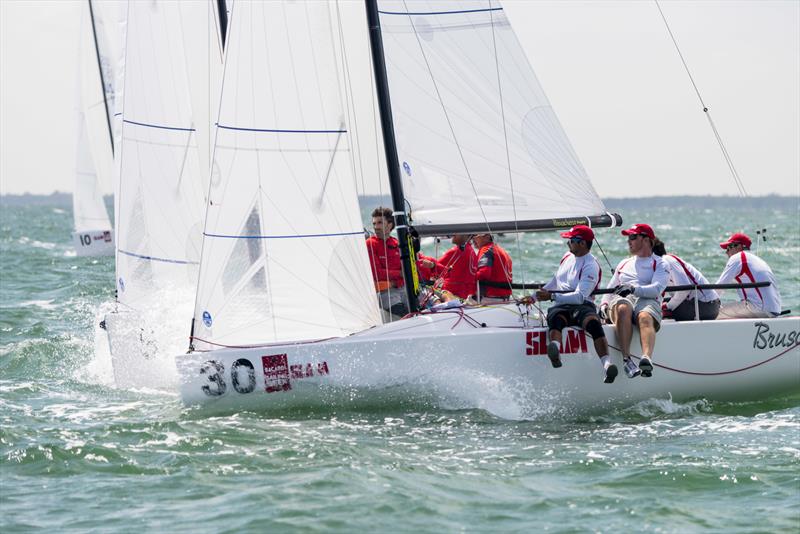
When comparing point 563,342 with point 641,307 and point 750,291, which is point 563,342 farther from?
point 750,291

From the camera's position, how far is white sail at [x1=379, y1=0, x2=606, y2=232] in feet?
29.1

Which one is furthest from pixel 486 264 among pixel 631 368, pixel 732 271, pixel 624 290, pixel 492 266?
pixel 732 271

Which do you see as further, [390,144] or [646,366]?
[390,144]

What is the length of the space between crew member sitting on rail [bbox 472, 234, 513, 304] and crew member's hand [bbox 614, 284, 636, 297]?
37.0 inches

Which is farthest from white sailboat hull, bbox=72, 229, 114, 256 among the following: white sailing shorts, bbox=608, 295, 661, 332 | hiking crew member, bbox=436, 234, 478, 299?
white sailing shorts, bbox=608, 295, 661, 332

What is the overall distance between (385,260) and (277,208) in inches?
53.0

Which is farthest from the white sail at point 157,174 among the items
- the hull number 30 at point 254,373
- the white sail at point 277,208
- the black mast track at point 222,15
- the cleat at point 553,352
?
the cleat at point 553,352

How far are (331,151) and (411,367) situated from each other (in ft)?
6.15

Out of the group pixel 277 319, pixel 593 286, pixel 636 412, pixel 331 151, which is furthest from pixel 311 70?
pixel 636 412

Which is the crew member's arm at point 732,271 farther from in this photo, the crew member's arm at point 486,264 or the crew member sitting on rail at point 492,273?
the crew member's arm at point 486,264

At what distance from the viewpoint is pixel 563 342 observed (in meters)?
8.41

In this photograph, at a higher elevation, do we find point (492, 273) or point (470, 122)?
Result: point (470, 122)

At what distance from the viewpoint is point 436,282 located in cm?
1003

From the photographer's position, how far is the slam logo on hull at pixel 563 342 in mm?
8367
